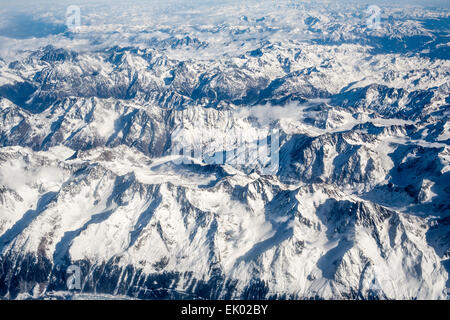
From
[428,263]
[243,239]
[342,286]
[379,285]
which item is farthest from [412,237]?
[243,239]
